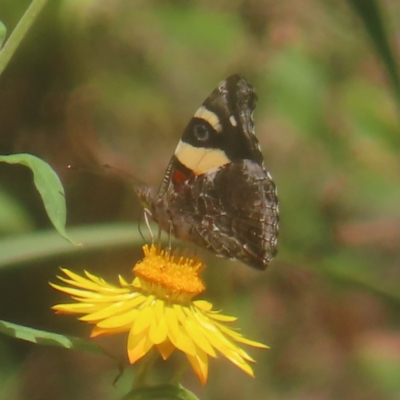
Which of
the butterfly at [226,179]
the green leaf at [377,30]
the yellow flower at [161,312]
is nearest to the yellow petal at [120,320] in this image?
the yellow flower at [161,312]

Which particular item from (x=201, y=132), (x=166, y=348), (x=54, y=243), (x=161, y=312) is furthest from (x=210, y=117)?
(x=166, y=348)

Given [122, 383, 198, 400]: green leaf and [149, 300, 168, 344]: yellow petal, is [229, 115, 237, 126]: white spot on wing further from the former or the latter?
[122, 383, 198, 400]: green leaf

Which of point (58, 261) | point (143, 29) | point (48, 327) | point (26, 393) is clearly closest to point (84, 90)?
point (143, 29)

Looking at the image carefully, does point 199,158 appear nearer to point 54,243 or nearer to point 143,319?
point 54,243

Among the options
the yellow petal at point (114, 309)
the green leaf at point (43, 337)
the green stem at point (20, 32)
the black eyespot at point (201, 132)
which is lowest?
the yellow petal at point (114, 309)

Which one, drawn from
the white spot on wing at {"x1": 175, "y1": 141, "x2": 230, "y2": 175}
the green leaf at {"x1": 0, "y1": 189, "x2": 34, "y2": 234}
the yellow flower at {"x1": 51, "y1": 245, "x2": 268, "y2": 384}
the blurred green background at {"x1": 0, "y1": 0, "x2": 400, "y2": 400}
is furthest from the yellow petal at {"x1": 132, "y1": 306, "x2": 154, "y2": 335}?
the blurred green background at {"x1": 0, "y1": 0, "x2": 400, "y2": 400}

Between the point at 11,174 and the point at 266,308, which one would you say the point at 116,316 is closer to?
the point at 11,174

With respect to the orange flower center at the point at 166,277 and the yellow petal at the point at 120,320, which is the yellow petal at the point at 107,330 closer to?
the yellow petal at the point at 120,320
